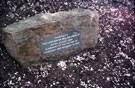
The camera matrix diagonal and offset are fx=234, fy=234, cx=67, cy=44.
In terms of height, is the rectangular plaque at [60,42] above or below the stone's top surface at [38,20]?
below

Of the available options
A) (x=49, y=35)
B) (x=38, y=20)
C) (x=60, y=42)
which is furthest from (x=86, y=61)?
(x=38, y=20)

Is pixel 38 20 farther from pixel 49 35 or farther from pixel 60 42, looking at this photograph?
pixel 60 42

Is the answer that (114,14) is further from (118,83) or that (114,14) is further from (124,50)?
(118,83)

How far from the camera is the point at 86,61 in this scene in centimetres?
330

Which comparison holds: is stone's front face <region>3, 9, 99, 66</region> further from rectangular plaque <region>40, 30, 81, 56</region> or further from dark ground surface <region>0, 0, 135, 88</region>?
dark ground surface <region>0, 0, 135, 88</region>

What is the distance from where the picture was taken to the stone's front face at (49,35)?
2.88m

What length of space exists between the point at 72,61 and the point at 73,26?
505 millimetres

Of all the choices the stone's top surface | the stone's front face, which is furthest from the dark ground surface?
the stone's top surface

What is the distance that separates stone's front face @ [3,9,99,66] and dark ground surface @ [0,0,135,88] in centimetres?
14

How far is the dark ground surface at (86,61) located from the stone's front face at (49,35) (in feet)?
0.47

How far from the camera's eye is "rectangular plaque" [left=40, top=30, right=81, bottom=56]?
3041 mm

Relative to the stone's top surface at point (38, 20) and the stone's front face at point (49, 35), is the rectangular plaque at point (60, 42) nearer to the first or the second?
the stone's front face at point (49, 35)

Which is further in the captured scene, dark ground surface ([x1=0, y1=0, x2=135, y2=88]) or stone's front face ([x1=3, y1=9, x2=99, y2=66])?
dark ground surface ([x1=0, y1=0, x2=135, y2=88])

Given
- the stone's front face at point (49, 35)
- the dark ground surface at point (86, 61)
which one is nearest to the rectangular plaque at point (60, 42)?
the stone's front face at point (49, 35)
